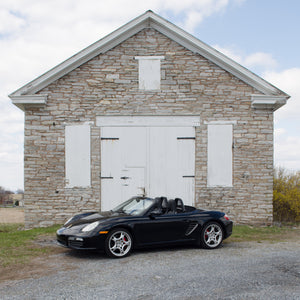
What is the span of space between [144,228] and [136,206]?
710 millimetres

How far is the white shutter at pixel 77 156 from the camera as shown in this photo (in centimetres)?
1182

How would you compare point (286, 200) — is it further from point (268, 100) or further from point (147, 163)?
point (147, 163)

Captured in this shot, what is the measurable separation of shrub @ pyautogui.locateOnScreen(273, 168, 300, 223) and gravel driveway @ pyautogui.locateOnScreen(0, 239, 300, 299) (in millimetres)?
6547

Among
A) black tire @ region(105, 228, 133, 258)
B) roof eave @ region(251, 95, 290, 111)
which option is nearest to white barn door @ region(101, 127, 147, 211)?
roof eave @ region(251, 95, 290, 111)

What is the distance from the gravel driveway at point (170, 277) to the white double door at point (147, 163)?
421 cm

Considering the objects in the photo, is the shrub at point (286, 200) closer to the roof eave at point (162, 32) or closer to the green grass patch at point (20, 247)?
the roof eave at point (162, 32)

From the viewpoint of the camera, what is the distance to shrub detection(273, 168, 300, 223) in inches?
549

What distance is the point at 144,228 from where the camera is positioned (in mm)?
7371

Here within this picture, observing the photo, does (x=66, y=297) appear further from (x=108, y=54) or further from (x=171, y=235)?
(x=108, y=54)

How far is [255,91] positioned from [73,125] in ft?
19.2

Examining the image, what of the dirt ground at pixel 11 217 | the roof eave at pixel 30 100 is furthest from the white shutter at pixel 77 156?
the dirt ground at pixel 11 217

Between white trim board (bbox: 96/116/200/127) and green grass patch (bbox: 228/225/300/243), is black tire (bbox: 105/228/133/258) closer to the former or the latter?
green grass patch (bbox: 228/225/300/243)

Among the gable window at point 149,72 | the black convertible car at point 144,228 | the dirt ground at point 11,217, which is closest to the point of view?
the black convertible car at point 144,228

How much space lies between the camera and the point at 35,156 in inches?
466
